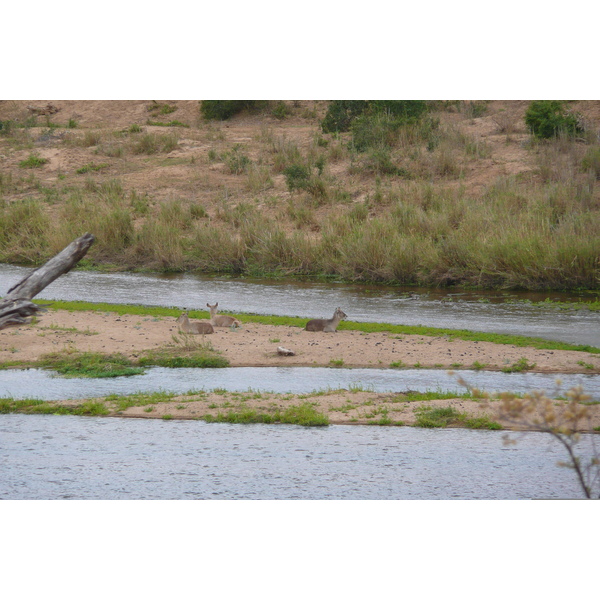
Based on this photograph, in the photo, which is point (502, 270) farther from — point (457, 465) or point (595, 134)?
point (457, 465)

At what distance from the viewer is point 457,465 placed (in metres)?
9.11

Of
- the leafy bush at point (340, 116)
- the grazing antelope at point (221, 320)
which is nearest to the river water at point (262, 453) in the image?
the grazing antelope at point (221, 320)

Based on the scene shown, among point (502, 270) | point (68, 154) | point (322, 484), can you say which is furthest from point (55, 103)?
point (322, 484)

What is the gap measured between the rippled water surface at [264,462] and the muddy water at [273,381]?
1.71m

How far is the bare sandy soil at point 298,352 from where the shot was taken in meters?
11.4

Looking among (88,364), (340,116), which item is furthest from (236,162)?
(88,364)

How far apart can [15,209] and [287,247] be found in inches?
466

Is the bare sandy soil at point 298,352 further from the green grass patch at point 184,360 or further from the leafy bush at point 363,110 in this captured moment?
the leafy bush at point 363,110

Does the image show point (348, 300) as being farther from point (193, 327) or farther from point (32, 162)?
point (32, 162)

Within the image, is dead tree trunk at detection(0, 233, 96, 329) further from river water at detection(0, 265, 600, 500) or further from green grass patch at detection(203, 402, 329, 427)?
green grass patch at detection(203, 402, 329, 427)

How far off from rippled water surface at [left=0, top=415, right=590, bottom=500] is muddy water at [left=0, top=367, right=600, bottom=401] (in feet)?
5.60

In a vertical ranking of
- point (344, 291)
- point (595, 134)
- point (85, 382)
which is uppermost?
point (595, 134)

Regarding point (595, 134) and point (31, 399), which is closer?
point (31, 399)

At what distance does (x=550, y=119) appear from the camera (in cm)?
3247
